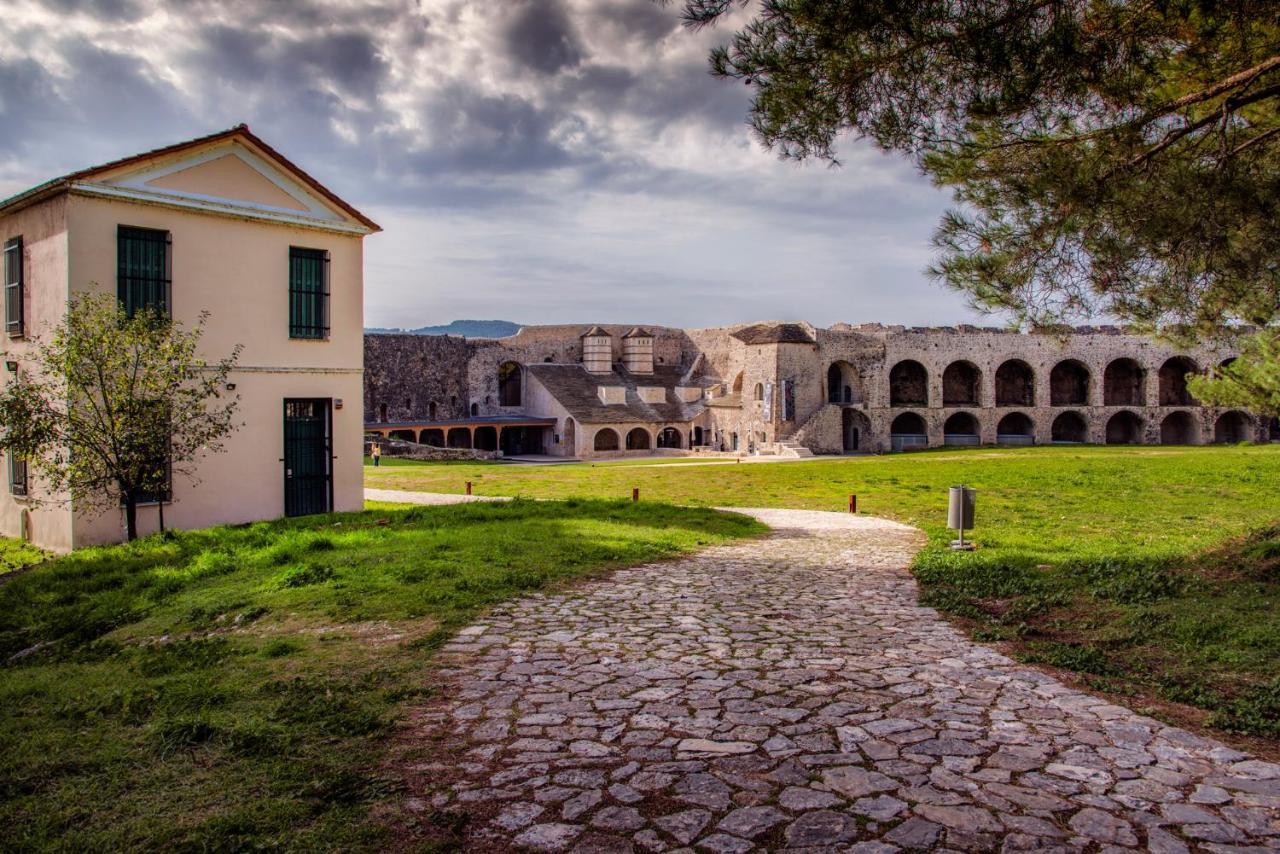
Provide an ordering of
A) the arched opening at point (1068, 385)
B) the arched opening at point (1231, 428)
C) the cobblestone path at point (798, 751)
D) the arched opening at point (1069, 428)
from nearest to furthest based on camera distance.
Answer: the cobblestone path at point (798, 751) → the arched opening at point (1231, 428) → the arched opening at point (1069, 428) → the arched opening at point (1068, 385)

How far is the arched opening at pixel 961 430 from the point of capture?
50.0 meters

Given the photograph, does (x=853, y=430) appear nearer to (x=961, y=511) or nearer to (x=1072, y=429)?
(x=1072, y=429)

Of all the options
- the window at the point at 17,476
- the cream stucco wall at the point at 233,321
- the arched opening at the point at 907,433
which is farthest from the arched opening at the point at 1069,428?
the window at the point at 17,476

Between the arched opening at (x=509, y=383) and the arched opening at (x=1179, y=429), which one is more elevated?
the arched opening at (x=509, y=383)

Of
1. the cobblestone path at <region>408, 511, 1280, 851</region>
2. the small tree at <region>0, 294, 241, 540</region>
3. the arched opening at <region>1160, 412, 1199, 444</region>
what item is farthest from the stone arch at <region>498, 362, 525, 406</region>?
the cobblestone path at <region>408, 511, 1280, 851</region>

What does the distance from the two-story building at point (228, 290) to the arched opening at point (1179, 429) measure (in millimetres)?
50286

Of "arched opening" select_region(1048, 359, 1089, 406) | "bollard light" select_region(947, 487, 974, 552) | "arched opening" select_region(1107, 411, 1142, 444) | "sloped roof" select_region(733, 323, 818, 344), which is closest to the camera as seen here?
"bollard light" select_region(947, 487, 974, 552)

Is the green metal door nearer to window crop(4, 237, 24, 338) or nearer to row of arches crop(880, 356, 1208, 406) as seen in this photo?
window crop(4, 237, 24, 338)

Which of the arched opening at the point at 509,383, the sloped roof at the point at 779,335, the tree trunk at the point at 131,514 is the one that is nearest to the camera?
the tree trunk at the point at 131,514

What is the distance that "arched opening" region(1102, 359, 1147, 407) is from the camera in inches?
2029

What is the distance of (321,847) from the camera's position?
11.5 ft

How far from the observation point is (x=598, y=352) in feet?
174

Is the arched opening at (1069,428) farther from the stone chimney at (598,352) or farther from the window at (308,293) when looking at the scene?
the window at (308,293)

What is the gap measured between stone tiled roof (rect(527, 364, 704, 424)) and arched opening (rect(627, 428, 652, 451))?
1044mm
